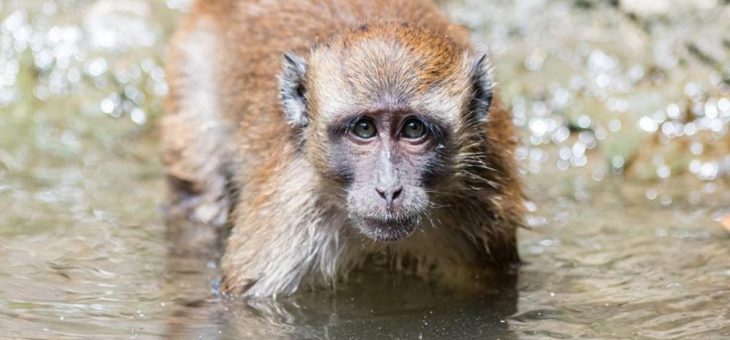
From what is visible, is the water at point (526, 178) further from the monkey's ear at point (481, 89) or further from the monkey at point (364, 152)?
the monkey's ear at point (481, 89)

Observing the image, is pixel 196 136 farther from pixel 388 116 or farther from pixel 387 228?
pixel 387 228

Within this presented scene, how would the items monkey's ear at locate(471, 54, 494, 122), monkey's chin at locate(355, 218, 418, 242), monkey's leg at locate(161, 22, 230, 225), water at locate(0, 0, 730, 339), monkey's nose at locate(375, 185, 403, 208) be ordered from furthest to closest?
1. monkey's leg at locate(161, 22, 230, 225)
2. monkey's ear at locate(471, 54, 494, 122)
3. water at locate(0, 0, 730, 339)
4. monkey's chin at locate(355, 218, 418, 242)
5. monkey's nose at locate(375, 185, 403, 208)

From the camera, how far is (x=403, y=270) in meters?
7.84

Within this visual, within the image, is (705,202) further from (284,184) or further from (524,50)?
(284,184)

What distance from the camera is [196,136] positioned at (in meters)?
9.48

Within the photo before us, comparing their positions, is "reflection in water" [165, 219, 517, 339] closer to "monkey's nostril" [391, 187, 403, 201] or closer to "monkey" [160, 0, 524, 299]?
"monkey" [160, 0, 524, 299]

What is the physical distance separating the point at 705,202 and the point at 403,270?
2638 millimetres

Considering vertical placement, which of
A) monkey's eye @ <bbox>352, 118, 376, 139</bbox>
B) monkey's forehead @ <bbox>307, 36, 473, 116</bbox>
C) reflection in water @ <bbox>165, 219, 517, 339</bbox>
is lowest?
reflection in water @ <bbox>165, 219, 517, 339</bbox>

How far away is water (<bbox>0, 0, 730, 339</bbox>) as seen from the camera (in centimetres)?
668

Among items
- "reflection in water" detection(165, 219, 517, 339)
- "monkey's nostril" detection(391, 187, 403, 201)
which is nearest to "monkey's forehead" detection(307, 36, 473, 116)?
"monkey's nostril" detection(391, 187, 403, 201)

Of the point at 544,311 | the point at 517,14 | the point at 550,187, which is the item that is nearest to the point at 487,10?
the point at 517,14

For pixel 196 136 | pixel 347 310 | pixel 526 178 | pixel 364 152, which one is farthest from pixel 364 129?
pixel 526 178

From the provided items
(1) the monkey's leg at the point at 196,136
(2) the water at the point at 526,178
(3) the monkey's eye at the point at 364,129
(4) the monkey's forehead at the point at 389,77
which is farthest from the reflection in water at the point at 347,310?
(1) the monkey's leg at the point at 196,136

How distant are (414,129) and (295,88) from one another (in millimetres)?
841
